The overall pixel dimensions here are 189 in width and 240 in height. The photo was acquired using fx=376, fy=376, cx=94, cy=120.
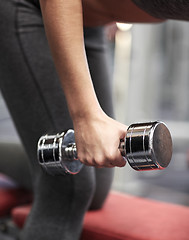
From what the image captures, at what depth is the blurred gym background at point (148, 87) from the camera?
2.94m

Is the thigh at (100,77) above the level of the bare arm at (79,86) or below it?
below

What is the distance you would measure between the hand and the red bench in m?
0.33

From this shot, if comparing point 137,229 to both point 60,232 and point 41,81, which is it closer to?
point 60,232

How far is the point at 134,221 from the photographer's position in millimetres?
906

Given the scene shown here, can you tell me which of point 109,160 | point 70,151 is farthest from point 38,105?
point 109,160

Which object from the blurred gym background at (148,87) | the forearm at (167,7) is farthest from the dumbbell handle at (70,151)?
the blurred gym background at (148,87)

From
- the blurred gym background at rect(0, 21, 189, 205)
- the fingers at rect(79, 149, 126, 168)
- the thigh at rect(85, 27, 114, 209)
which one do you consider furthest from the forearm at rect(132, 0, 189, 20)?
the blurred gym background at rect(0, 21, 189, 205)

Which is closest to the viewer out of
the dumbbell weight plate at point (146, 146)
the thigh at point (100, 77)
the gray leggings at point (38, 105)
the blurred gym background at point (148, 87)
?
the dumbbell weight plate at point (146, 146)

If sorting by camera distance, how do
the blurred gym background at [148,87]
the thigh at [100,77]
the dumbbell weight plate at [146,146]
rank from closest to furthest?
the dumbbell weight plate at [146,146], the thigh at [100,77], the blurred gym background at [148,87]

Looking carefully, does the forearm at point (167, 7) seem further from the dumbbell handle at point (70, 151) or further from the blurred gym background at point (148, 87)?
the blurred gym background at point (148, 87)

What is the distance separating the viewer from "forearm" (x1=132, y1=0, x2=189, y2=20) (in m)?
0.53

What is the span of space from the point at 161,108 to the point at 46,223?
206 inches

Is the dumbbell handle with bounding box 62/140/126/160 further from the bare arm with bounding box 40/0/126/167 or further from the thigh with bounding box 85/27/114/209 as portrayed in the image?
the thigh with bounding box 85/27/114/209

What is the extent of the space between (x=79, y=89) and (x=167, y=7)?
0.57 feet
